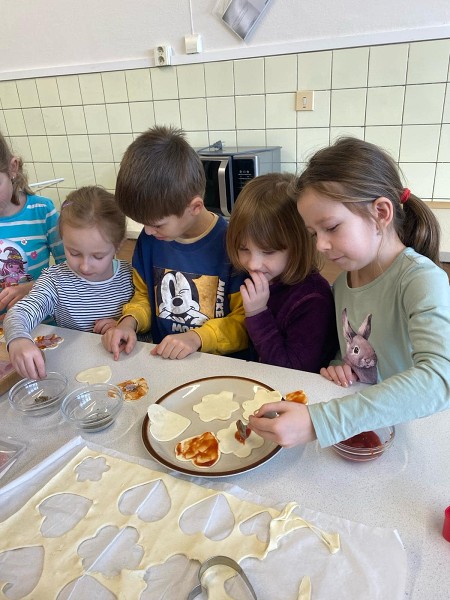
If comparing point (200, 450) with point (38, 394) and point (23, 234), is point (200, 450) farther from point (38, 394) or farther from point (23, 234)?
point (23, 234)

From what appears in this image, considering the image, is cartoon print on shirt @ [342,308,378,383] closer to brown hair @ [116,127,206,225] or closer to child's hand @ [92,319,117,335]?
brown hair @ [116,127,206,225]

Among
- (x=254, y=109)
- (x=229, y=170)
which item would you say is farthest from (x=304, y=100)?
(x=229, y=170)

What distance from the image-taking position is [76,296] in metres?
1.35

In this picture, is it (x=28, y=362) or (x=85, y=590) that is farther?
(x=28, y=362)

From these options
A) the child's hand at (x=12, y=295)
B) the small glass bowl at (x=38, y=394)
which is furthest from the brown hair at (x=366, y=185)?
the child's hand at (x=12, y=295)

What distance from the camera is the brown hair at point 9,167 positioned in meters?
1.37

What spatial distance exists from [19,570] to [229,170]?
183 cm

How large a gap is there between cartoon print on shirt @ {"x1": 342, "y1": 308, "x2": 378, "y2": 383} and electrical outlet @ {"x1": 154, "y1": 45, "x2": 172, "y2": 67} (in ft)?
6.57

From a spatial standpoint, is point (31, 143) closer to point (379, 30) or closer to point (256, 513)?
point (379, 30)

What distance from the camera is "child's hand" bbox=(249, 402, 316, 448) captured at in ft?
2.12

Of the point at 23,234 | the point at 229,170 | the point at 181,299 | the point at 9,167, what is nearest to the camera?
the point at 181,299

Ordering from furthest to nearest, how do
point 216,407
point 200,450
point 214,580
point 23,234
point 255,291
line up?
point 23,234 → point 255,291 → point 216,407 → point 200,450 → point 214,580

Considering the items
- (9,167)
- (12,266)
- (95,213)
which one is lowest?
(12,266)

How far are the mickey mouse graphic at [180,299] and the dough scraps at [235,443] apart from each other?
1.71 feet
